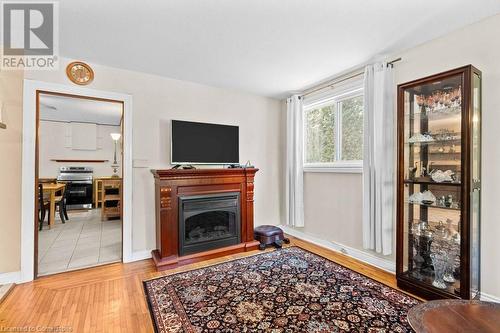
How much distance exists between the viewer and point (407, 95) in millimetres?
2289

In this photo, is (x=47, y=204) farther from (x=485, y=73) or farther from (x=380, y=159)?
(x=485, y=73)

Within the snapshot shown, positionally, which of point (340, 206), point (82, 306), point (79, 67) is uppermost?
point (79, 67)

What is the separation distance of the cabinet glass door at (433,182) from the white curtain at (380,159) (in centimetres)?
26

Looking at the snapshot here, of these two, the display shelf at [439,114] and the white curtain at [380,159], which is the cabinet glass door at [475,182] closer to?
the display shelf at [439,114]

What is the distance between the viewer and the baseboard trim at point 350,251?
263cm

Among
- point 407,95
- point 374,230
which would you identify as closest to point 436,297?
point 374,230

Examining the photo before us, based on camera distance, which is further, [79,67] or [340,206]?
[340,206]

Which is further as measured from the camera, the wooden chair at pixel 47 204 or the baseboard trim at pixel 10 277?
the wooden chair at pixel 47 204

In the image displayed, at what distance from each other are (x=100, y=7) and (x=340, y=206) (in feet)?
10.8

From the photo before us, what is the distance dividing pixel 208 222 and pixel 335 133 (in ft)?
7.15

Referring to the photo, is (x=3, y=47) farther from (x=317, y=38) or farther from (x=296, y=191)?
(x=296, y=191)

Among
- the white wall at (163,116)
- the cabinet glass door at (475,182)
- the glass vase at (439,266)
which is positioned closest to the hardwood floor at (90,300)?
the glass vase at (439,266)

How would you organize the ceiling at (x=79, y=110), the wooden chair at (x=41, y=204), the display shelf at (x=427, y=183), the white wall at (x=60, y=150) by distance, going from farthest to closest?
1. the white wall at (x=60, y=150)
2. the ceiling at (x=79, y=110)
3. the wooden chair at (x=41, y=204)
4. the display shelf at (x=427, y=183)

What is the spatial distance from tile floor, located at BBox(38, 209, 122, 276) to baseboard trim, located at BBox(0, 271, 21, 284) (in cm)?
20
